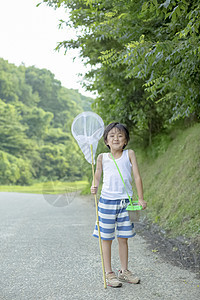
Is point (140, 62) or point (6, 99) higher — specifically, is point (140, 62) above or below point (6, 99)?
below

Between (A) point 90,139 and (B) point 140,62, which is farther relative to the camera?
(B) point 140,62

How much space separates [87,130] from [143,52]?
4.00ft

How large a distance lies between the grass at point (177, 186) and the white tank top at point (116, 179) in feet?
6.83

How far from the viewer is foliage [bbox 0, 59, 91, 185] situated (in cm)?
4853

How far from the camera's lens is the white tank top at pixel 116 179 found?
4090 mm

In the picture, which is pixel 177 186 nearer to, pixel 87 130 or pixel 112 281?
pixel 87 130

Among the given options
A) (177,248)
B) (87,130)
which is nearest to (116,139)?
(87,130)

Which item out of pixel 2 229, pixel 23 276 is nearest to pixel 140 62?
pixel 23 276

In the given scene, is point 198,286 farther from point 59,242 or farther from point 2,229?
point 2,229

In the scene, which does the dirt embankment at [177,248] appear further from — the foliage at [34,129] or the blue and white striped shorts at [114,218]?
the foliage at [34,129]

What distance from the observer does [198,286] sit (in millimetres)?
3842

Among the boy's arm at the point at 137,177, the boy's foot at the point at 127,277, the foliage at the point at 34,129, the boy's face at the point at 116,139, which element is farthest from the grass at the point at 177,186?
the foliage at the point at 34,129

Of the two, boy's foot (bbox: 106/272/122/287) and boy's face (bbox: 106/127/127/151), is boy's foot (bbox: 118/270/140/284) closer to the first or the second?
boy's foot (bbox: 106/272/122/287)

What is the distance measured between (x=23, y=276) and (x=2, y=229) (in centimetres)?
395
